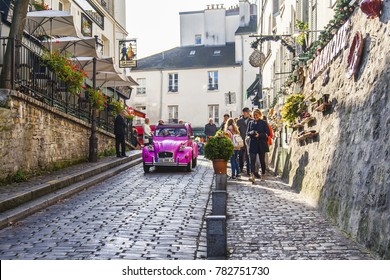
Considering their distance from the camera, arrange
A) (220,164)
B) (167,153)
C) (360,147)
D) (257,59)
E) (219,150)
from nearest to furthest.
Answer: (360,147) < (219,150) < (220,164) < (167,153) < (257,59)

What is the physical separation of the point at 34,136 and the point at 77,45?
28.3 ft

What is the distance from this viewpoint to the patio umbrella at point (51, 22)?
1516cm

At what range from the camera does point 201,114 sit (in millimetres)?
43406

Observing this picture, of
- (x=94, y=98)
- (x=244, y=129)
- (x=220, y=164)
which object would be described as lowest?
(x=220, y=164)

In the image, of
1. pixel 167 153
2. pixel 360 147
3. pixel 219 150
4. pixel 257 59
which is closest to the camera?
pixel 360 147

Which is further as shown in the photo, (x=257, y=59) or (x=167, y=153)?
(x=257, y=59)

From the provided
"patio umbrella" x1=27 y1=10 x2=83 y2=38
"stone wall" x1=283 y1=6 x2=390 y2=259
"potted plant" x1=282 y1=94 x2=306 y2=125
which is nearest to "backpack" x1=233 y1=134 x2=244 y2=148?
"potted plant" x1=282 y1=94 x2=306 y2=125

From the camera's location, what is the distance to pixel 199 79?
143ft

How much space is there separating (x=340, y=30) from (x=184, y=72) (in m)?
35.8

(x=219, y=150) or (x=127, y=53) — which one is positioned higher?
(x=127, y=53)

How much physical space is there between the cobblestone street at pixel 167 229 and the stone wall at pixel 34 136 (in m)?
1.51

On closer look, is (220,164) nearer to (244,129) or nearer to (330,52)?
(244,129)

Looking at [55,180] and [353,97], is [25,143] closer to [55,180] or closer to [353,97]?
[55,180]

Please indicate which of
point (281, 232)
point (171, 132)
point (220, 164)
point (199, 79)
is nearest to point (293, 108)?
point (220, 164)
